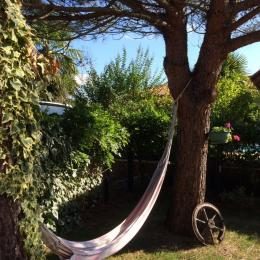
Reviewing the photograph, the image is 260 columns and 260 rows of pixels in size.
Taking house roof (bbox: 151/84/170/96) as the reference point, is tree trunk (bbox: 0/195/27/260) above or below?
below

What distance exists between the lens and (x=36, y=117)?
3568mm

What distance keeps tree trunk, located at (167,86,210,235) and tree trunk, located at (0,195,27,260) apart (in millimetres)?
3172

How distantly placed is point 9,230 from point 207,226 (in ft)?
10.4

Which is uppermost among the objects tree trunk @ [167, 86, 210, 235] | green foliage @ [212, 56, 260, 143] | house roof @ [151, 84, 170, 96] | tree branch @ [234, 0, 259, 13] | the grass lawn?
house roof @ [151, 84, 170, 96]

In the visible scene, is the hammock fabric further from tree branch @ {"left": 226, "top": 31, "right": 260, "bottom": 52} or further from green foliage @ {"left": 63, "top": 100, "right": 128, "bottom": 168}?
green foliage @ {"left": 63, "top": 100, "right": 128, "bottom": 168}

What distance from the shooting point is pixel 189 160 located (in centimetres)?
618

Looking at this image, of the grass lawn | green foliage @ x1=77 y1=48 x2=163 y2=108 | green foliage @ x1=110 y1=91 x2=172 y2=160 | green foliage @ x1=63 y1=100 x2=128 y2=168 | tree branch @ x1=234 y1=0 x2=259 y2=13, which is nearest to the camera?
the grass lawn

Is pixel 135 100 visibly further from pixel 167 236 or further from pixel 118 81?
pixel 167 236

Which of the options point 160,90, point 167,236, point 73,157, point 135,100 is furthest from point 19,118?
point 160,90

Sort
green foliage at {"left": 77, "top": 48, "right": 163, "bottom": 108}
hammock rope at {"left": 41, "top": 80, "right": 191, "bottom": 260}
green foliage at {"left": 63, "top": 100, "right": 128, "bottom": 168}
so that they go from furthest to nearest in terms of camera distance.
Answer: green foliage at {"left": 77, "top": 48, "right": 163, "bottom": 108}
green foliage at {"left": 63, "top": 100, "right": 128, "bottom": 168}
hammock rope at {"left": 41, "top": 80, "right": 191, "bottom": 260}

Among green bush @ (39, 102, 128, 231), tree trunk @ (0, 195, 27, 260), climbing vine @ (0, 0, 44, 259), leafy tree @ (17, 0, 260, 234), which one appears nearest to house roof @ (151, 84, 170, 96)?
green bush @ (39, 102, 128, 231)

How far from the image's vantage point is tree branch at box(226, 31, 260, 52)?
5895 millimetres

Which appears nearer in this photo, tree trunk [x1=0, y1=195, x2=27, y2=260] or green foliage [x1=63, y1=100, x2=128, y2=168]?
tree trunk [x1=0, y1=195, x2=27, y2=260]

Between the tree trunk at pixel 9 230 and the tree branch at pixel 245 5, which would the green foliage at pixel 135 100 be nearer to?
the tree branch at pixel 245 5
